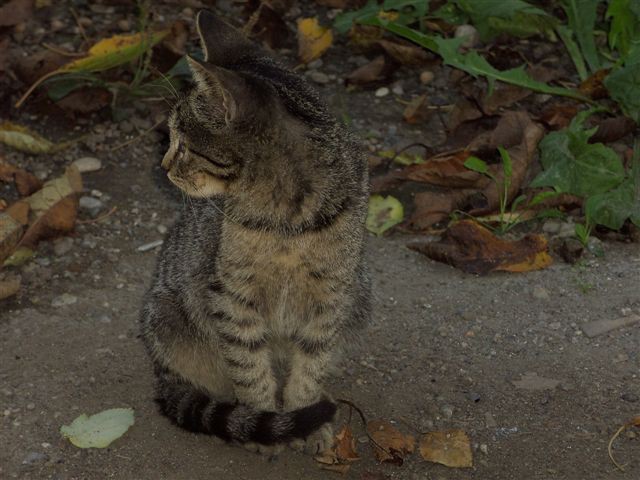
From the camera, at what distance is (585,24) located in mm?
6211

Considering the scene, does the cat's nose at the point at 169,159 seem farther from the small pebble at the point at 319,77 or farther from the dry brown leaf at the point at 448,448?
the small pebble at the point at 319,77

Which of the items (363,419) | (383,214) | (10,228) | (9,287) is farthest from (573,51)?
(9,287)

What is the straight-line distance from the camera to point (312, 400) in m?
4.36

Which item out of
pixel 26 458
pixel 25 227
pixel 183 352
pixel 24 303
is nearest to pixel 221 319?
pixel 183 352

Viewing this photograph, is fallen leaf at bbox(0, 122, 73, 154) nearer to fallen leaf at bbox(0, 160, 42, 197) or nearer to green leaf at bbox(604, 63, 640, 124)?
fallen leaf at bbox(0, 160, 42, 197)

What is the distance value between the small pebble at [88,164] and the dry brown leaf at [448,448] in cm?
270

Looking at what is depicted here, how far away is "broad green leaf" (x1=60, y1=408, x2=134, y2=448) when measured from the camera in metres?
4.19

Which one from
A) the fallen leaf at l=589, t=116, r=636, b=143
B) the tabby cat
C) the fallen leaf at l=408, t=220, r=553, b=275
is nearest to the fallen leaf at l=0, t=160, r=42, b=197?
the tabby cat

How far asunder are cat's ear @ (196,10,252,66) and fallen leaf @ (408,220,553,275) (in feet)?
5.60

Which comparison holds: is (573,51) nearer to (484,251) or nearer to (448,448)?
(484,251)

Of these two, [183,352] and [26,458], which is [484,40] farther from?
[26,458]

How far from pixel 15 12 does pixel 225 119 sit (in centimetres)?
344

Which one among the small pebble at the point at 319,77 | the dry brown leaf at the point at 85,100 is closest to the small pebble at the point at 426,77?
the small pebble at the point at 319,77

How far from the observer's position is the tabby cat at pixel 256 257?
12.2 ft
